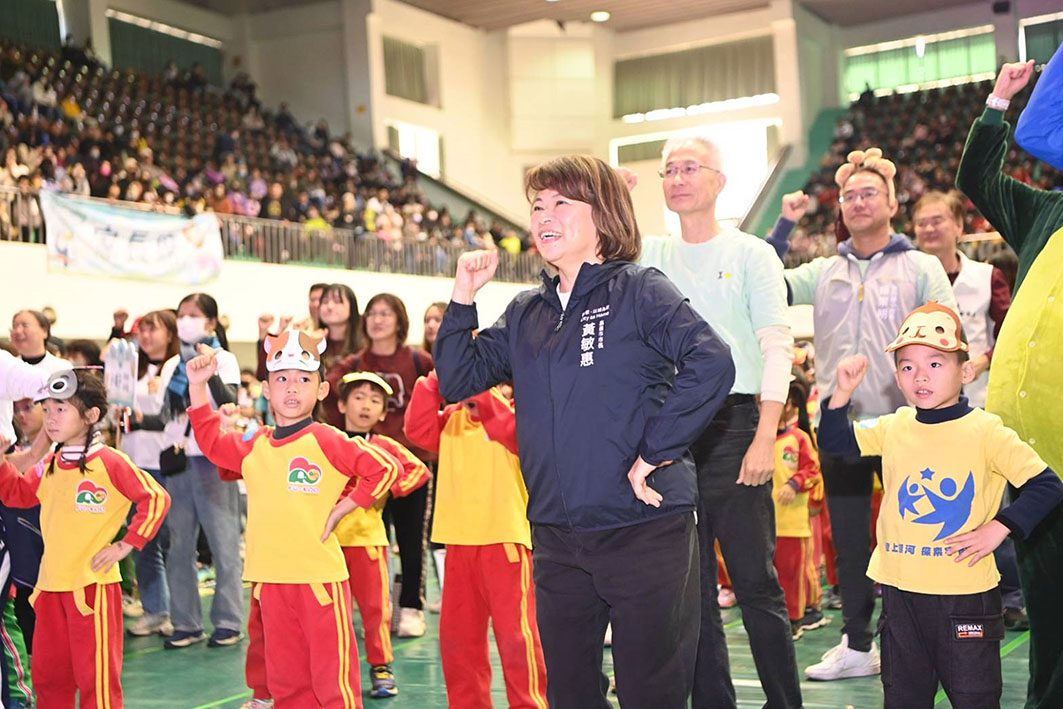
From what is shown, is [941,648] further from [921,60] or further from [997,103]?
[921,60]

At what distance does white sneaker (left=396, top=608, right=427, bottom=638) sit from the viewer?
281 inches

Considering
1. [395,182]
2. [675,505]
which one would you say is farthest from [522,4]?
[675,505]

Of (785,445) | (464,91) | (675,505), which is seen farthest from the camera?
(464,91)

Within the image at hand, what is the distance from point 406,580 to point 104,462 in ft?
8.21

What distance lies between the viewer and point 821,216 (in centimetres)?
2552

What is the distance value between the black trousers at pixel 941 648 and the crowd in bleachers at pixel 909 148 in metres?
18.7

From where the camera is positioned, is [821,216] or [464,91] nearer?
[821,216]

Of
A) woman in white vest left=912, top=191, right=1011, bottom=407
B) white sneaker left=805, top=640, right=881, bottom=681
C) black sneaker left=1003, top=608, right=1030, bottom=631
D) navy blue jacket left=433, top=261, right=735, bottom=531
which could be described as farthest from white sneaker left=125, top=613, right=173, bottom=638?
navy blue jacket left=433, top=261, right=735, bottom=531

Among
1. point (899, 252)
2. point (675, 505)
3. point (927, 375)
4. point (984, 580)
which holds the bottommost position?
point (984, 580)

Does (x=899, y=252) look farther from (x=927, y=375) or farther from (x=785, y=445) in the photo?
(x=785, y=445)

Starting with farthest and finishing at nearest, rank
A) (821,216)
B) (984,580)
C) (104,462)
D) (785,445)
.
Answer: (821,216) < (785,445) < (104,462) < (984,580)

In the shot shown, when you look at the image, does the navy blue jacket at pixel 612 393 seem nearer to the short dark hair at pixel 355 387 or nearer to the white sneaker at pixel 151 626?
the short dark hair at pixel 355 387

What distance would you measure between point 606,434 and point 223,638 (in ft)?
15.0

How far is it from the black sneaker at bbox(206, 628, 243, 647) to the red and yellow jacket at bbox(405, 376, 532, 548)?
2.25 metres
